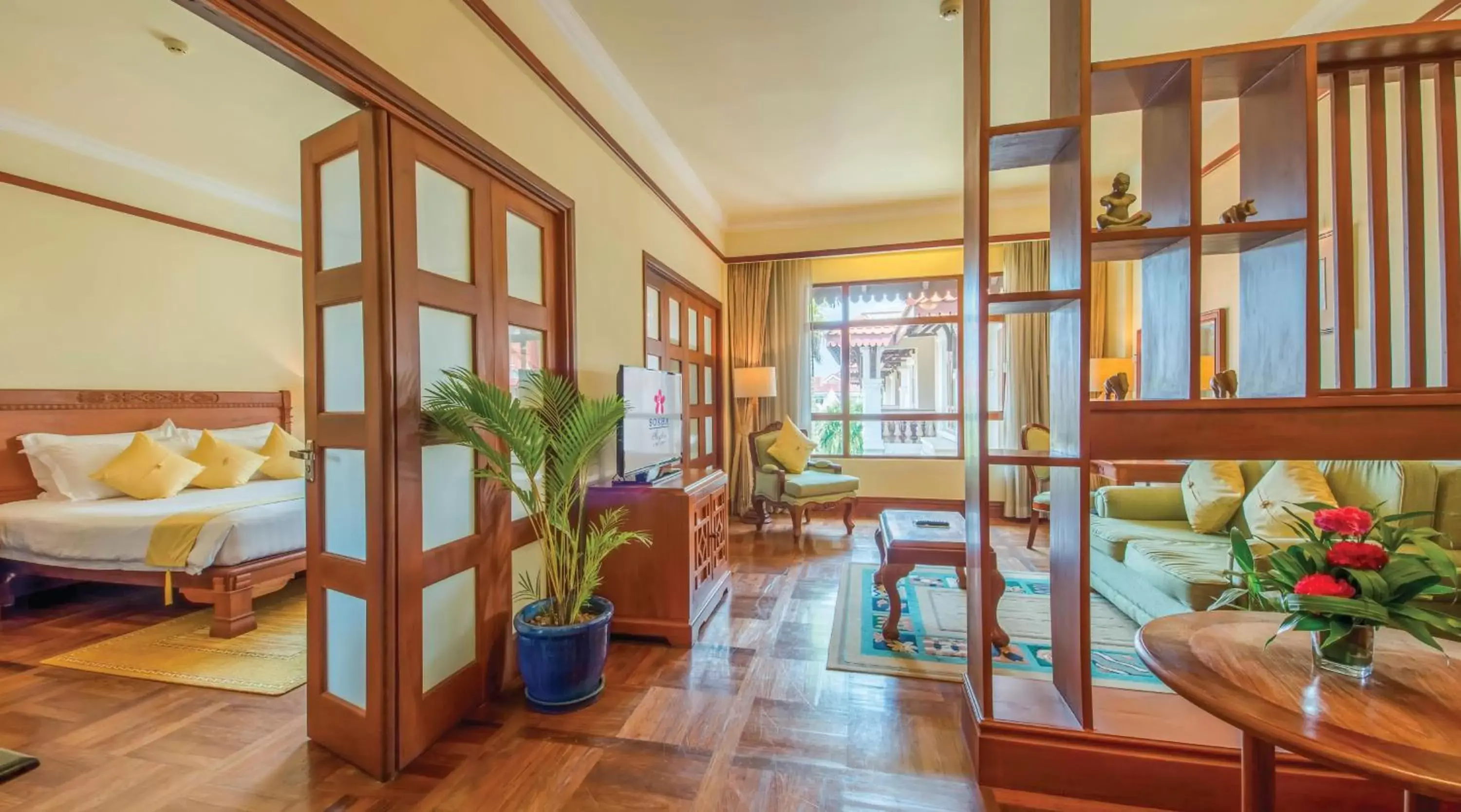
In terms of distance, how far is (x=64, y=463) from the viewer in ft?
10.8

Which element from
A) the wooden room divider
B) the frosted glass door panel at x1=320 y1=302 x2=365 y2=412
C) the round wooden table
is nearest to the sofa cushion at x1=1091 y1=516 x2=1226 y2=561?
the wooden room divider

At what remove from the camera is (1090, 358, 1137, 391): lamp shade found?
4.25 metres

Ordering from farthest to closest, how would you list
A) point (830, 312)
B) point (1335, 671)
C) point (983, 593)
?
point (830, 312), point (983, 593), point (1335, 671)

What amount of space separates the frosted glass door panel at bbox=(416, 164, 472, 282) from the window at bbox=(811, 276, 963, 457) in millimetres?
4268

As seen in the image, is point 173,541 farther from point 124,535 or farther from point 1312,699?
point 1312,699

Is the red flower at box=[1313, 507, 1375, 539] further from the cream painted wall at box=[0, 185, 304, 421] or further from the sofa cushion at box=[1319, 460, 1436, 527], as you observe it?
the cream painted wall at box=[0, 185, 304, 421]

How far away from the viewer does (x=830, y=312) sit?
231 inches

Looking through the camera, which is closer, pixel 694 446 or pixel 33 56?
pixel 33 56

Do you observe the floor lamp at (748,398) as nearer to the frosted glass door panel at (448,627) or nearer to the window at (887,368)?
the window at (887,368)

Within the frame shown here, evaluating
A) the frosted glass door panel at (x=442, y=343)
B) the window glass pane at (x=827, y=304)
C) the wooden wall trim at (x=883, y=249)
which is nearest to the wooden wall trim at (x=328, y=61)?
the frosted glass door panel at (x=442, y=343)

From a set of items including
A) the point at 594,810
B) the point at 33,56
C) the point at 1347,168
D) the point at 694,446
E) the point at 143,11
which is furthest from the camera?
the point at 694,446

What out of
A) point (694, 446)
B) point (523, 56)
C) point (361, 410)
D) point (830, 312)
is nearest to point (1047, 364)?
point (830, 312)

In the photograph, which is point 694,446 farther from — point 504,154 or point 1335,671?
point 1335,671

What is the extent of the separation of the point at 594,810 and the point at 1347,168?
2756 millimetres
